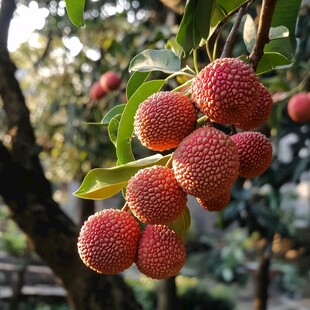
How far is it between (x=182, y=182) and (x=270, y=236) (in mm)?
2493

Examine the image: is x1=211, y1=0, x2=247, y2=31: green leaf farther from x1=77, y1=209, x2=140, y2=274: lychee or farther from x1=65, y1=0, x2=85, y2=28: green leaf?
x1=77, y1=209, x2=140, y2=274: lychee

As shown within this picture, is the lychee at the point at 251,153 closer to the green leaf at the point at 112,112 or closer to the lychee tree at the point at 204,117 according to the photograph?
the lychee tree at the point at 204,117

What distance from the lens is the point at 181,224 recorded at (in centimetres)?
69

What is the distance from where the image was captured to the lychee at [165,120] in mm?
612

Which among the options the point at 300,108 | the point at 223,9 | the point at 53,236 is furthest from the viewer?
the point at 53,236

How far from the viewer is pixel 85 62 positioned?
351cm

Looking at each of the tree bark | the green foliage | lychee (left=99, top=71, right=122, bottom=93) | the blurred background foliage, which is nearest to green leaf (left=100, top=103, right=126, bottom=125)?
the green foliage

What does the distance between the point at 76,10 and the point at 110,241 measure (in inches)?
11.6

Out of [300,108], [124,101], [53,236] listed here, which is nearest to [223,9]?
[300,108]

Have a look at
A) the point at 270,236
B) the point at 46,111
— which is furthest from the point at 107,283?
the point at 46,111

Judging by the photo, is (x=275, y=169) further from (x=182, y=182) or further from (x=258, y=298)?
(x=182, y=182)

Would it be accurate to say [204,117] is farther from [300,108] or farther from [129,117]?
[300,108]

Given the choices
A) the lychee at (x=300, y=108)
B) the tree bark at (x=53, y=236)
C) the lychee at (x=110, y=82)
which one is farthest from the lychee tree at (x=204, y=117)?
the lychee at (x=110, y=82)

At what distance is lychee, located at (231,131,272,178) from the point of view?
673 millimetres
